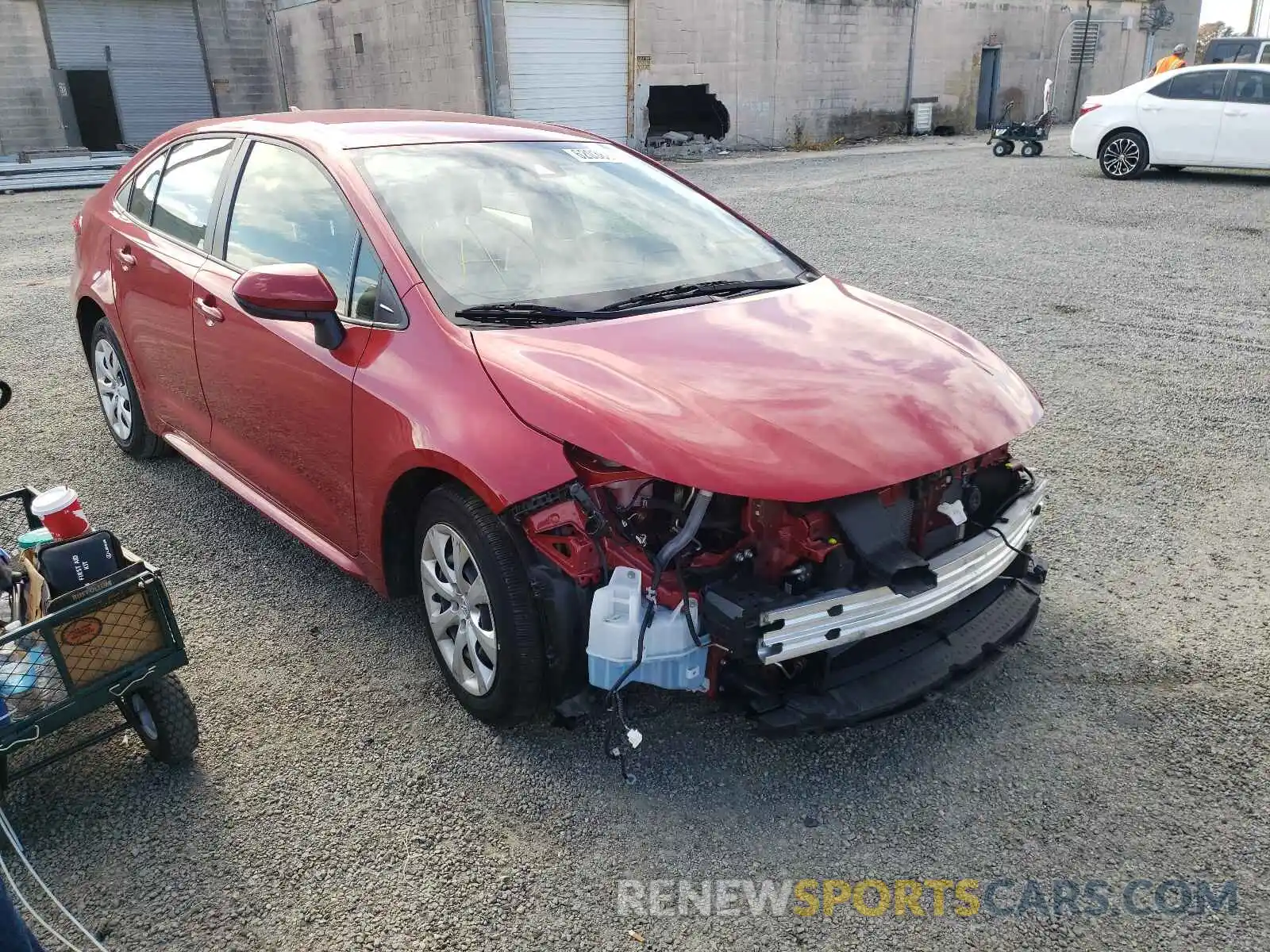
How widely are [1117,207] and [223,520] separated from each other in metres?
10.9

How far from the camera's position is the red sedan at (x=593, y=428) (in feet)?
8.22

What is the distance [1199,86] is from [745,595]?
13733 mm

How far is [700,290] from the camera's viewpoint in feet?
10.7

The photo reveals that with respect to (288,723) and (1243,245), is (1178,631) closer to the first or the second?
(288,723)

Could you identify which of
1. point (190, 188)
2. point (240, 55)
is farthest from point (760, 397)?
point (240, 55)

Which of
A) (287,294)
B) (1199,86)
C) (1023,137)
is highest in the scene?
(1199,86)

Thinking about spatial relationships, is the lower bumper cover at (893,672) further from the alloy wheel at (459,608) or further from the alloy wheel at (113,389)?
the alloy wheel at (113,389)

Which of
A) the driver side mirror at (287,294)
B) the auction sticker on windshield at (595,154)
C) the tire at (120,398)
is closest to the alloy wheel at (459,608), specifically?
the driver side mirror at (287,294)

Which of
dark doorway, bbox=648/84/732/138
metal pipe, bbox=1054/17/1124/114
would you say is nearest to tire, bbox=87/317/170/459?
dark doorway, bbox=648/84/732/138

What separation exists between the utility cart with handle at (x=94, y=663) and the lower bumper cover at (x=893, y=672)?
1546 millimetres

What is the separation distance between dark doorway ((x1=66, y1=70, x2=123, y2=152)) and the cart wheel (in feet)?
74.7

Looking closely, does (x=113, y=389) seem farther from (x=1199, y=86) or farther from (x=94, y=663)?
(x=1199, y=86)

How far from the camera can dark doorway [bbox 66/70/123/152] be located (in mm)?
21266

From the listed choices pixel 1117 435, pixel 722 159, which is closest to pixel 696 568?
pixel 1117 435
